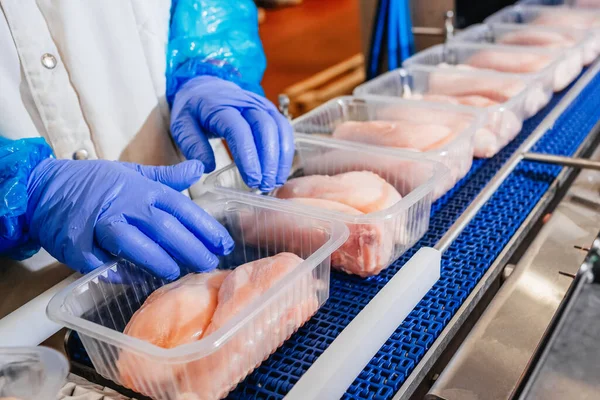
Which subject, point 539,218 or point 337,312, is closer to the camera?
point 337,312

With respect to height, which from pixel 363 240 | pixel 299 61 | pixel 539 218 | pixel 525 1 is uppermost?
pixel 525 1

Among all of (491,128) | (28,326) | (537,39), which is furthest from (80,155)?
(537,39)

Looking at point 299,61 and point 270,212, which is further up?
point 270,212

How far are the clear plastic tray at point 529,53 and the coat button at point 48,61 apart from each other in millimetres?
1175

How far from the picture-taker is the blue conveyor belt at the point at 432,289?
79 cm

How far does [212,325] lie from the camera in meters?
0.80

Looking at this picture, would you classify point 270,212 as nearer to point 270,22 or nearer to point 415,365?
point 415,365

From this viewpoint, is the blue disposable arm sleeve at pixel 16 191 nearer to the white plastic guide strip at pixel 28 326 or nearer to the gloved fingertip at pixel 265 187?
the white plastic guide strip at pixel 28 326

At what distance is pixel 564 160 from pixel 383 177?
18.7 inches

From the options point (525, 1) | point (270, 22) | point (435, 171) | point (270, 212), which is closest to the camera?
point (270, 212)

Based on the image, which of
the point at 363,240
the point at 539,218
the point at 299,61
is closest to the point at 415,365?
the point at 363,240

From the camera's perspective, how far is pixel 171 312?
2.70ft

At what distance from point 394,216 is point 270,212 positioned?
0.81ft

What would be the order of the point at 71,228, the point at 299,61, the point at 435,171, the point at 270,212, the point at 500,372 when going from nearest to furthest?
the point at 500,372 → the point at 71,228 → the point at 270,212 → the point at 435,171 → the point at 299,61
